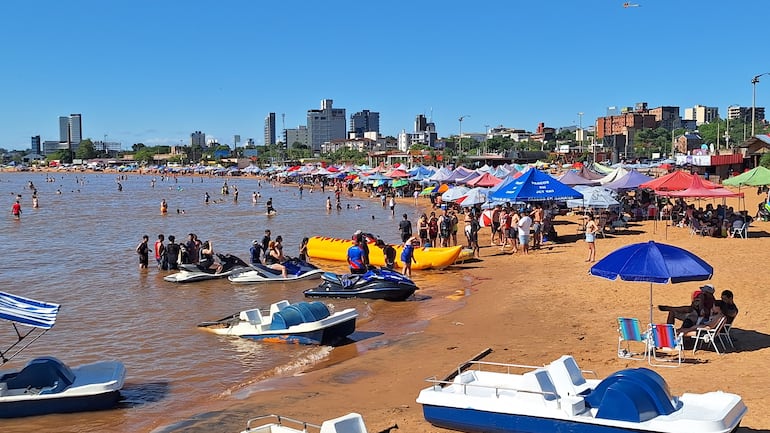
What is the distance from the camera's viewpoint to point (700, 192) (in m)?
21.5

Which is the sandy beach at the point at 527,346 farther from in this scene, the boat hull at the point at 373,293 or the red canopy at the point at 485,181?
the red canopy at the point at 485,181

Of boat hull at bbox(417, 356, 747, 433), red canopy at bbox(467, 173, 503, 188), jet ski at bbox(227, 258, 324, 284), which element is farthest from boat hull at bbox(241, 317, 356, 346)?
red canopy at bbox(467, 173, 503, 188)

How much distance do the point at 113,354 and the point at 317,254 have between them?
11.0 m

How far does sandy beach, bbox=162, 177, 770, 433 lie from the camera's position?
8.88 m

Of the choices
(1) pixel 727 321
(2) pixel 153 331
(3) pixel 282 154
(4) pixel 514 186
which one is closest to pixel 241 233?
(4) pixel 514 186

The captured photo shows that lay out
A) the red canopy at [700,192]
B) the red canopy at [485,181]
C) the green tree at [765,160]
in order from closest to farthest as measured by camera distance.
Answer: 1. the red canopy at [700,192]
2. the red canopy at [485,181]
3. the green tree at [765,160]

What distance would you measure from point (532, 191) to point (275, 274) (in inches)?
329

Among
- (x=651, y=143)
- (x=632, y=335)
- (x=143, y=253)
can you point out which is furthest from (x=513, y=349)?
(x=651, y=143)

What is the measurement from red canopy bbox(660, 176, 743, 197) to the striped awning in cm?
1815

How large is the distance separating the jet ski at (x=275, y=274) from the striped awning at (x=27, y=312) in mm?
9490

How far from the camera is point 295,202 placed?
5606 cm

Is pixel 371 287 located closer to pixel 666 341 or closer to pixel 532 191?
pixel 666 341

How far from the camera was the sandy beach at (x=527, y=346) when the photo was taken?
8883 mm

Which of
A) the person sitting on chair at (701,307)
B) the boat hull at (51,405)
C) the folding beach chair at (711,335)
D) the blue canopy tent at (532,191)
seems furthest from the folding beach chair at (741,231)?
the boat hull at (51,405)
